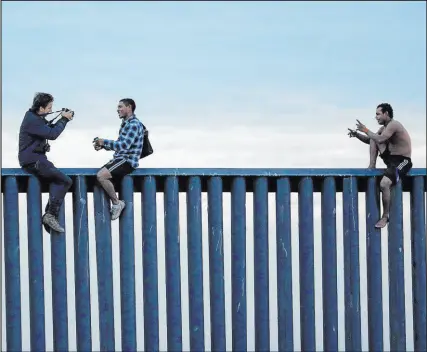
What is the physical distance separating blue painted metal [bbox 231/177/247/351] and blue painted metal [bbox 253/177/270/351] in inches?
8.1

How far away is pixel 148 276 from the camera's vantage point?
53.2ft

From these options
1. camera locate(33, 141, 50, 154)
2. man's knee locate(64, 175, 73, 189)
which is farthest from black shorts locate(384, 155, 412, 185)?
camera locate(33, 141, 50, 154)

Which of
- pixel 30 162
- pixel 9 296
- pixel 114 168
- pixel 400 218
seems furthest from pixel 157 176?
pixel 400 218

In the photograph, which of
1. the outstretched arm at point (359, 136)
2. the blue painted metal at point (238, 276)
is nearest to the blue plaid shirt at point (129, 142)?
the blue painted metal at point (238, 276)

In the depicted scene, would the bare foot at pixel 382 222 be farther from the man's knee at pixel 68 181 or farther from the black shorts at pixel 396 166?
the man's knee at pixel 68 181

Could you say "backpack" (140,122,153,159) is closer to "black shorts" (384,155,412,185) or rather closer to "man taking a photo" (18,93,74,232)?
"man taking a photo" (18,93,74,232)

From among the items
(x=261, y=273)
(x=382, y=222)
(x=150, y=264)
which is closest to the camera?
(x=150, y=264)

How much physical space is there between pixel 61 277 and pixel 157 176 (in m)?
2.19

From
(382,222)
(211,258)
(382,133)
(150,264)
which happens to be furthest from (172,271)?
(382,133)

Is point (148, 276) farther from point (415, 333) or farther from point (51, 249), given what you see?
point (415, 333)

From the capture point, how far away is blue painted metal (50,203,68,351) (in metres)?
16.1

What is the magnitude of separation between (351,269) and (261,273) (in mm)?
1566

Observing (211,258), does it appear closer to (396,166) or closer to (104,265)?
(104,265)

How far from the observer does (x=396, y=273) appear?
17.2 metres
